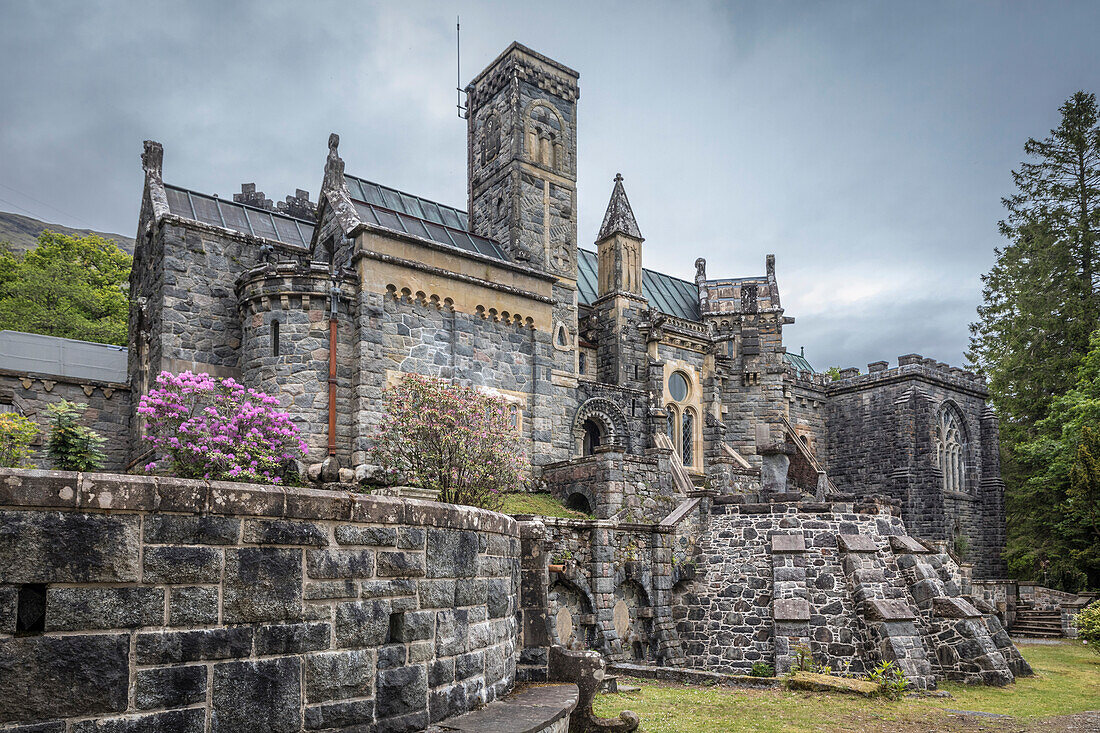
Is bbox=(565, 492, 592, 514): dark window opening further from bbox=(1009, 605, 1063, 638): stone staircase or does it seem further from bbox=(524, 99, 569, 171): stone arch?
bbox=(1009, 605, 1063, 638): stone staircase

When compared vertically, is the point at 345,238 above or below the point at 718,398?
above

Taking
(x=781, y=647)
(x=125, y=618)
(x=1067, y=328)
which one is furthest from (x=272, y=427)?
(x=1067, y=328)

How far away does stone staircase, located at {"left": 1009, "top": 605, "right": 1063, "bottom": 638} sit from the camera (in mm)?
26375

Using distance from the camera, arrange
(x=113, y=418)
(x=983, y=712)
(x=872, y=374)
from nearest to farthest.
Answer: (x=983, y=712) < (x=113, y=418) < (x=872, y=374)

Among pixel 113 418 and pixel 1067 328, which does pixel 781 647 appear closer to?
pixel 113 418

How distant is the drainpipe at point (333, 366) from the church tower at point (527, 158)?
8.47 m

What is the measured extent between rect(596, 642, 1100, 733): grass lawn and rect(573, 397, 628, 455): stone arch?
13.1 m

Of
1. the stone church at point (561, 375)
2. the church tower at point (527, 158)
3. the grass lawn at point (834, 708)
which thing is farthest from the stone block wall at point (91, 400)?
the grass lawn at point (834, 708)

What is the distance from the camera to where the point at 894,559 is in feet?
59.5

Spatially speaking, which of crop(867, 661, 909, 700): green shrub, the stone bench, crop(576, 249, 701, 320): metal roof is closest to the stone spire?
crop(576, 249, 701, 320): metal roof

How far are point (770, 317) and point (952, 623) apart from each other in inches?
903

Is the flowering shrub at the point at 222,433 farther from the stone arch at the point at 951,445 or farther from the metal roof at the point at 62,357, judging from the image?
the stone arch at the point at 951,445

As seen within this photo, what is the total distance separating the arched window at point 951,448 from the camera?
137ft

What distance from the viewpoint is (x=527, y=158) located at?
92.2 ft
